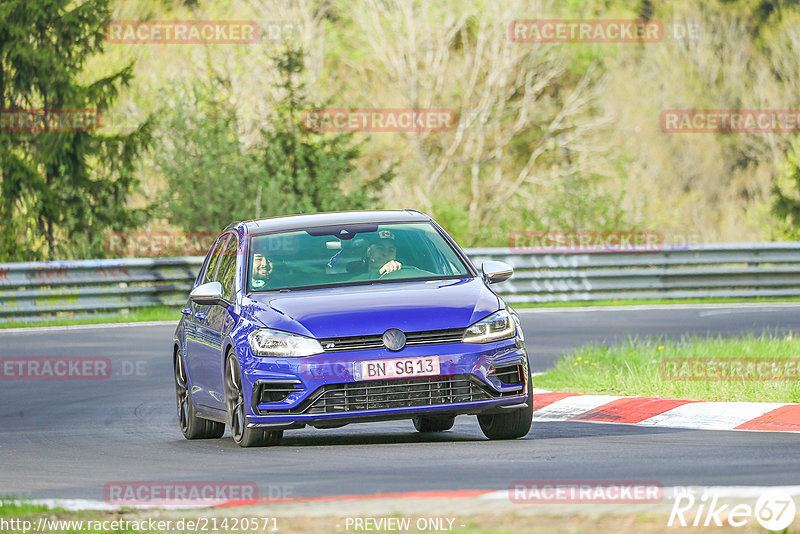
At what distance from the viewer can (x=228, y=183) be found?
30562 millimetres

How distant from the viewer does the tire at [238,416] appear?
389 inches

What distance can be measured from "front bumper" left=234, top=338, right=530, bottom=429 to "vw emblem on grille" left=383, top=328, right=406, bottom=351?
4 centimetres

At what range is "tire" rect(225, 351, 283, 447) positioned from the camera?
9.87 meters

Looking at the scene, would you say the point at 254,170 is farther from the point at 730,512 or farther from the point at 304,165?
the point at 730,512

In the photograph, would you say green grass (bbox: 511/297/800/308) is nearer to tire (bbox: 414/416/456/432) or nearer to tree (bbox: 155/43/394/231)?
tree (bbox: 155/43/394/231)
